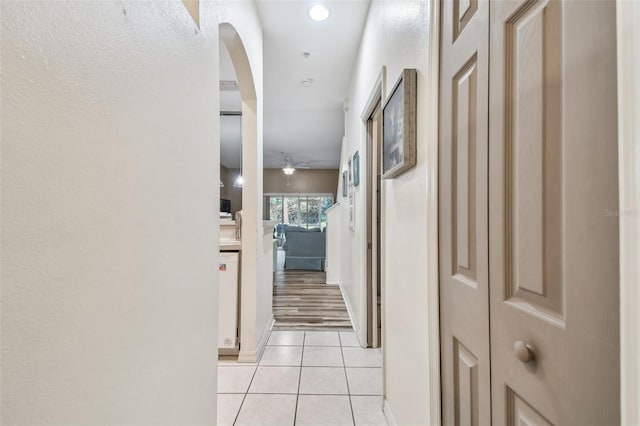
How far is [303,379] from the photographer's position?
2.15 metres

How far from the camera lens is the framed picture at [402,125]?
1288 millimetres

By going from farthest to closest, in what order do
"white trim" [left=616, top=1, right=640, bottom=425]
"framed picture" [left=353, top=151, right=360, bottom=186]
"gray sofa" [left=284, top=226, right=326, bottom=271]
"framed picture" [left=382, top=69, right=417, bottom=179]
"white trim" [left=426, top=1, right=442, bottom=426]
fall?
"gray sofa" [left=284, top=226, right=326, bottom=271], "framed picture" [left=353, top=151, right=360, bottom=186], "framed picture" [left=382, top=69, right=417, bottom=179], "white trim" [left=426, top=1, right=442, bottom=426], "white trim" [left=616, top=1, right=640, bottom=425]

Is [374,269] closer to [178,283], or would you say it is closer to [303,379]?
[303,379]

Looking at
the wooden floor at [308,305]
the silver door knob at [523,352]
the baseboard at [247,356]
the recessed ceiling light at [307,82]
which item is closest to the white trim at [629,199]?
the silver door knob at [523,352]

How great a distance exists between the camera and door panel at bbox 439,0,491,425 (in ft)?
2.64

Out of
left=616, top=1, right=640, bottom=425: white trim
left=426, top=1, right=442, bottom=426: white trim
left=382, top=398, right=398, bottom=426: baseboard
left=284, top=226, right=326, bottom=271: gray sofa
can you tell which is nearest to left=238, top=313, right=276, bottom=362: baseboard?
left=382, top=398, right=398, bottom=426: baseboard

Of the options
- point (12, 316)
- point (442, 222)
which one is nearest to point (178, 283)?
point (12, 316)

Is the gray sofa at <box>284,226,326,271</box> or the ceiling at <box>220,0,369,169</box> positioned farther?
the gray sofa at <box>284,226,326,271</box>

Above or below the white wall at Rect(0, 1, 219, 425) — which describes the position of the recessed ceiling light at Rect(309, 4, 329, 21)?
above

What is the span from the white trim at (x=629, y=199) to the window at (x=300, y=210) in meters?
10.2

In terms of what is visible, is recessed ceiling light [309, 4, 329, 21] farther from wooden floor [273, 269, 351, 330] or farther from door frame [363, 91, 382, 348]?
wooden floor [273, 269, 351, 330]

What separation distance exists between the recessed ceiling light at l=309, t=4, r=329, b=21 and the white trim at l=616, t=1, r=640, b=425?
2.38 metres

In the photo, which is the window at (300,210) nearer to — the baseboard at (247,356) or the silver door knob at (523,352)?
the baseboard at (247,356)

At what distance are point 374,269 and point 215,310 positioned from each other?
1629 mm
